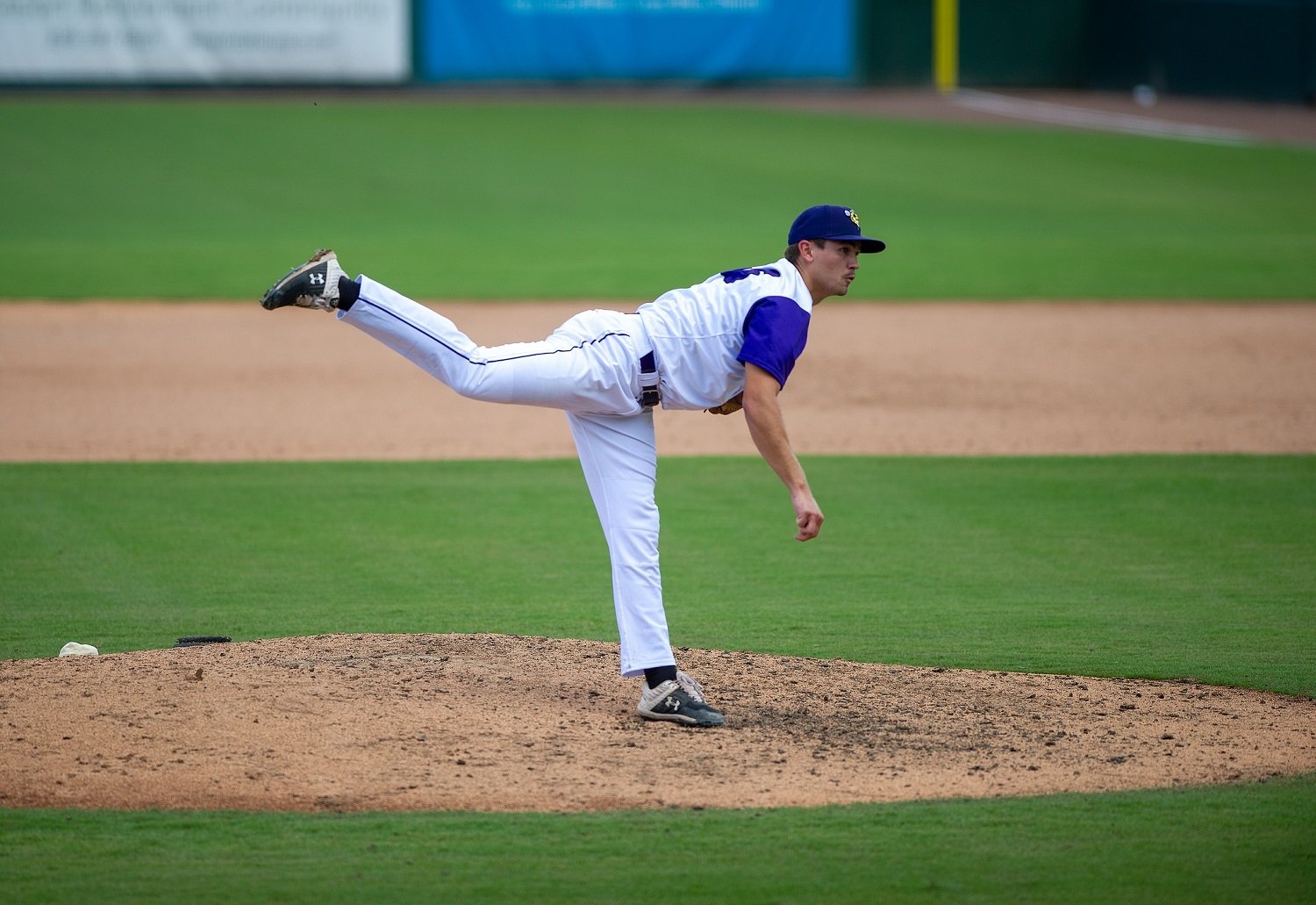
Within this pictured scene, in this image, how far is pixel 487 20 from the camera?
95.6 ft

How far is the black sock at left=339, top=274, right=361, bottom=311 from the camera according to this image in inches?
214

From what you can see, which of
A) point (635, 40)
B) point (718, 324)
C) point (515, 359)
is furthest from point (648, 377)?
point (635, 40)

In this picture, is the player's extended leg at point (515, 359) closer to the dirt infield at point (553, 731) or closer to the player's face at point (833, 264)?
the player's face at point (833, 264)

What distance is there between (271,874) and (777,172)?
20.0 meters

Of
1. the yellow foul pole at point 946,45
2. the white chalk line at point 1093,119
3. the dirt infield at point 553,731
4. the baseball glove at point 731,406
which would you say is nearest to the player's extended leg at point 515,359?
the baseball glove at point 731,406

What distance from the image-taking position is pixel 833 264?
560 centimetres

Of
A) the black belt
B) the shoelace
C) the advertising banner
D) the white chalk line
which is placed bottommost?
the shoelace

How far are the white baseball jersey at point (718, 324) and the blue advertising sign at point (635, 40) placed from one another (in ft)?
80.1

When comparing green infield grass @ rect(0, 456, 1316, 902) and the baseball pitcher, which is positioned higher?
the baseball pitcher

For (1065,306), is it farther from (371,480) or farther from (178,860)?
(178,860)

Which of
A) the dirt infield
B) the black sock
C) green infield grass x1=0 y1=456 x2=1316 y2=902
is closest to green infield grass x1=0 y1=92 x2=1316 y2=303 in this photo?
green infield grass x1=0 y1=456 x2=1316 y2=902

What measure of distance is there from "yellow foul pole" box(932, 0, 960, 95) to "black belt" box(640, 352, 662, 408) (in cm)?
2721

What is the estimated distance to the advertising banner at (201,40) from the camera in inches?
1070

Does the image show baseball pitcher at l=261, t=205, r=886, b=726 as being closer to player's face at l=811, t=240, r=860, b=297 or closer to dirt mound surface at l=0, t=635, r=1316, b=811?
player's face at l=811, t=240, r=860, b=297
